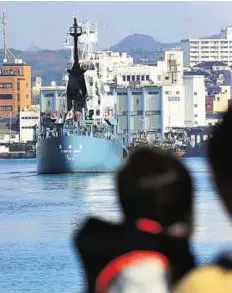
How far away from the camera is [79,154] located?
6969 cm

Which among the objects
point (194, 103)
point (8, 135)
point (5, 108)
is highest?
point (194, 103)

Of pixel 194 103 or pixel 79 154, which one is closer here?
pixel 79 154

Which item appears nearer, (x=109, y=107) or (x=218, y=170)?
(x=218, y=170)

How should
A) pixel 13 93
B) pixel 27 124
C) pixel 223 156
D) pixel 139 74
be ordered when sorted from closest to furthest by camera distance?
pixel 223 156 → pixel 139 74 → pixel 27 124 → pixel 13 93

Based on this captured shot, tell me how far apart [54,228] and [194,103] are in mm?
101380

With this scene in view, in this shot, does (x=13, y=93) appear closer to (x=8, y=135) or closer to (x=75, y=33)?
(x=8, y=135)

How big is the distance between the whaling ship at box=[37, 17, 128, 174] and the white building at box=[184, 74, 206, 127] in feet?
189

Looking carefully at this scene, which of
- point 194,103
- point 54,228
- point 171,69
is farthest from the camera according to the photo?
point 171,69

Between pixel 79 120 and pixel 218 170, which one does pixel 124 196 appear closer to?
pixel 218 170

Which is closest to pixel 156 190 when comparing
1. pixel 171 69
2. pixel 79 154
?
pixel 79 154

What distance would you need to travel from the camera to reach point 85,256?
245 cm

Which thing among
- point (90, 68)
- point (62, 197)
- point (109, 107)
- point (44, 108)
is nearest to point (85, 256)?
point (62, 197)

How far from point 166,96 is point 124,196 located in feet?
407

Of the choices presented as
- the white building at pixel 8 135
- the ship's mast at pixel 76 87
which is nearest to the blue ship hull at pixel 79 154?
the ship's mast at pixel 76 87
